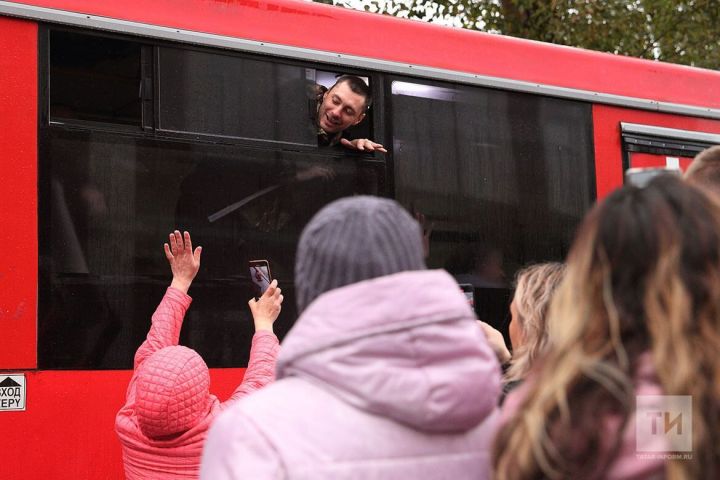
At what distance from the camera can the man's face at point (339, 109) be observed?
4559 millimetres

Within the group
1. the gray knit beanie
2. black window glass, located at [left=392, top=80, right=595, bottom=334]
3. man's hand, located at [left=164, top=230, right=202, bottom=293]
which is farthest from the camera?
black window glass, located at [left=392, top=80, right=595, bottom=334]

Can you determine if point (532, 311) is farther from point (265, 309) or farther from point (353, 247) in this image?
point (353, 247)

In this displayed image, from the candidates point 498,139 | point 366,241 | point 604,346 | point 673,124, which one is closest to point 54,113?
point 498,139

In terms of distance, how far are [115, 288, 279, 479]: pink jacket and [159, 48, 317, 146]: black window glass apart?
1.61 meters

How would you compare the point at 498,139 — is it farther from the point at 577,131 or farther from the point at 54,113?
the point at 54,113

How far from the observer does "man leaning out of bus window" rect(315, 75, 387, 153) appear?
4578 millimetres

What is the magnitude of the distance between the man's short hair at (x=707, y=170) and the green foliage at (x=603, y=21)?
370 inches

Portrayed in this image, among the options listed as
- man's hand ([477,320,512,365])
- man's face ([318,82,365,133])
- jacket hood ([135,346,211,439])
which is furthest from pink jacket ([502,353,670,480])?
man's face ([318,82,365,133])

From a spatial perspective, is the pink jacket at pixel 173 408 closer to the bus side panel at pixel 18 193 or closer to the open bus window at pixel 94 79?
→ the bus side panel at pixel 18 193

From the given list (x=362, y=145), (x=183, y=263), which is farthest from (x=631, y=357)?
(x=362, y=145)

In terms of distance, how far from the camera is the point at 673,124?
19.4 ft

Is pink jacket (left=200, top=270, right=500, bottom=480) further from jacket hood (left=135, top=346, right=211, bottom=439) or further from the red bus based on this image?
the red bus

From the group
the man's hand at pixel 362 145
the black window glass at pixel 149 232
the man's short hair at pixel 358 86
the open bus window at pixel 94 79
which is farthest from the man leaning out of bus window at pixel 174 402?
the man's short hair at pixel 358 86

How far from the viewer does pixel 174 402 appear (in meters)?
2.67
